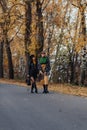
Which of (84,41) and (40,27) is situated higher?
(40,27)

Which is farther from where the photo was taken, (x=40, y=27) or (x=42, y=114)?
(x=40, y=27)

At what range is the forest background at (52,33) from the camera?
37.9 m

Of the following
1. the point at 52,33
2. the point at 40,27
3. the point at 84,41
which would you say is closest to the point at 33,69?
the point at 84,41

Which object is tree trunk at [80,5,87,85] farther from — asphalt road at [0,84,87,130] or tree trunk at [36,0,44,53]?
asphalt road at [0,84,87,130]

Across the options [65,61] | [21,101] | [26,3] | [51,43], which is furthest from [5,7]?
[21,101]

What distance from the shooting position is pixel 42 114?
47.1ft

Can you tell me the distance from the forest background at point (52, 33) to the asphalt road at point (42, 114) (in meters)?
18.8

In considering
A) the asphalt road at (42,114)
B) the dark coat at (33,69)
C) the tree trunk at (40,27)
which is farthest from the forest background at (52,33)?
the asphalt road at (42,114)

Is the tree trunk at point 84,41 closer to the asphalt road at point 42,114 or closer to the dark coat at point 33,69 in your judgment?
the dark coat at point 33,69

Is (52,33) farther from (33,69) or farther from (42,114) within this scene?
(42,114)

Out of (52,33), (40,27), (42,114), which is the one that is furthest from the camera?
(52,33)

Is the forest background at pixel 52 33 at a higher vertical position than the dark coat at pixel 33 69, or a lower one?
higher

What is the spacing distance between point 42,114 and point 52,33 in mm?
42641

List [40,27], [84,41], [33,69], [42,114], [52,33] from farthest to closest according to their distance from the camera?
[52,33] < [40,27] < [84,41] < [33,69] < [42,114]
